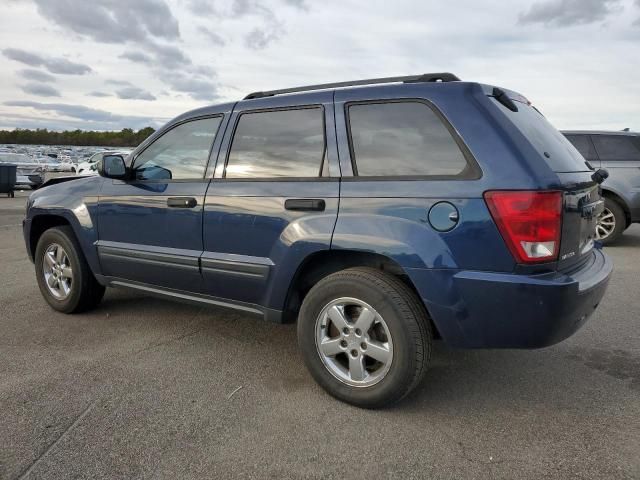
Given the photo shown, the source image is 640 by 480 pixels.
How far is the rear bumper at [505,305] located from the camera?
251cm

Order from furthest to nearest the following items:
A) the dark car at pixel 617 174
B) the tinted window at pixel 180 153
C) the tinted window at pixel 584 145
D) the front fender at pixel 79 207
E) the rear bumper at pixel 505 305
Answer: the tinted window at pixel 584 145 < the dark car at pixel 617 174 < the front fender at pixel 79 207 < the tinted window at pixel 180 153 < the rear bumper at pixel 505 305

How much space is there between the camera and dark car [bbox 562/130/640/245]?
8000mm

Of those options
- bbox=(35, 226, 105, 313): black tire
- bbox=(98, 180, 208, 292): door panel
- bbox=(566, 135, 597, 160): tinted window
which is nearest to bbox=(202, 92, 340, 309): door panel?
bbox=(98, 180, 208, 292): door panel

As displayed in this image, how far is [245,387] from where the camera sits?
3.21 metres

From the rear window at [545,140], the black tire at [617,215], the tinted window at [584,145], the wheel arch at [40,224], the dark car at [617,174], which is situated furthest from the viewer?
the tinted window at [584,145]

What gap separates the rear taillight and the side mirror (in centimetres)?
275

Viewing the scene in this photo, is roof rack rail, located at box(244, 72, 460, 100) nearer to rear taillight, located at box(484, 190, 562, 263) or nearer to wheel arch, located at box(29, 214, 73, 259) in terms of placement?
rear taillight, located at box(484, 190, 562, 263)

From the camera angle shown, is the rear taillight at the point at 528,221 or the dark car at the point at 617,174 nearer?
the rear taillight at the point at 528,221

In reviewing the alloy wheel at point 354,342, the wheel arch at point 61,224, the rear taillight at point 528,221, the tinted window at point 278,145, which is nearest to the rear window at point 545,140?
the rear taillight at point 528,221

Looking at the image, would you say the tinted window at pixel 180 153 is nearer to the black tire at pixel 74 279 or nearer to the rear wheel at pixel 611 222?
the black tire at pixel 74 279

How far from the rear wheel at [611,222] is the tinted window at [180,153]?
22.3 ft

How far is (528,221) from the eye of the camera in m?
2.50

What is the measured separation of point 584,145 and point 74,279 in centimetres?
770

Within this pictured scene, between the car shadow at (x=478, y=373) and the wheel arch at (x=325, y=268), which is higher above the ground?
the wheel arch at (x=325, y=268)
